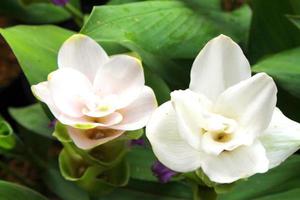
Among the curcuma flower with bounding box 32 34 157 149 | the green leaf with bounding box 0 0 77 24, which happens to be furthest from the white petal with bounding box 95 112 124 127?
the green leaf with bounding box 0 0 77 24

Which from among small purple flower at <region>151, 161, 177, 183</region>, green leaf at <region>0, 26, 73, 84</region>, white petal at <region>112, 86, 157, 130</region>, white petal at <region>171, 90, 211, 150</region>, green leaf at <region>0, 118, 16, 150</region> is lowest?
green leaf at <region>0, 118, 16, 150</region>

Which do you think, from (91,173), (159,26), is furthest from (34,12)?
(91,173)

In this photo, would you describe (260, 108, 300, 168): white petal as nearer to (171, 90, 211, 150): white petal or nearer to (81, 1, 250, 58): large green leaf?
(171, 90, 211, 150): white petal

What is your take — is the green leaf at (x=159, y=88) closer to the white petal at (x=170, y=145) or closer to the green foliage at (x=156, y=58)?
the green foliage at (x=156, y=58)

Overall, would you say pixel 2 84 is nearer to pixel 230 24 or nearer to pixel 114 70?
pixel 230 24

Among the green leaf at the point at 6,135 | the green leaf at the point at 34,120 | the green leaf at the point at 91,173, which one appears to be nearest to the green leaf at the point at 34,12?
the green leaf at the point at 34,120

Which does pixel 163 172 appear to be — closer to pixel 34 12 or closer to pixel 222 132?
pixel 222 132

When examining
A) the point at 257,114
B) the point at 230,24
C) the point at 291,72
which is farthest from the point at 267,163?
the point at 230,24
